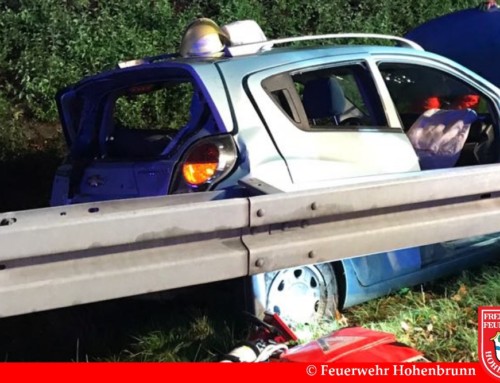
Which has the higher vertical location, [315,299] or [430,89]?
[430,89]

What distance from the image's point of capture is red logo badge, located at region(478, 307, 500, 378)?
3.17 meters

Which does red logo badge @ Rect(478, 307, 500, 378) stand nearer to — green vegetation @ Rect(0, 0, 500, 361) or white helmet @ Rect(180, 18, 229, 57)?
green vegetation @ Rect(0, 0, 500, 361)

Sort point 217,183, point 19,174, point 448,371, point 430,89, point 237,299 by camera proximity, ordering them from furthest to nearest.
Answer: point 19,174 → point 430,89 → point 237,299 → point 217,183 → point 448,371

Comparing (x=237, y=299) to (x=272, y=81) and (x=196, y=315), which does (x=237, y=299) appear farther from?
(x=272, y=81)

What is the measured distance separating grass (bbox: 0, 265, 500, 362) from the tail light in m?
0.75

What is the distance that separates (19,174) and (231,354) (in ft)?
13.5

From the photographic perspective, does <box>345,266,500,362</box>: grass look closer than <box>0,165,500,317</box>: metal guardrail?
No

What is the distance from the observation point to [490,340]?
3312 millimetres

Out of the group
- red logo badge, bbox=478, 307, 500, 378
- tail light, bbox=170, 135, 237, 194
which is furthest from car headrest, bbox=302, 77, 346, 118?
red logo badge, bbox=478, 307, 500, 378

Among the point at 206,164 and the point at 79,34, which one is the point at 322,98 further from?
the point at 79,34

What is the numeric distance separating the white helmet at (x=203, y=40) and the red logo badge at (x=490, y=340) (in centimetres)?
203

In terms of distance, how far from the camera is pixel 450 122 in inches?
188

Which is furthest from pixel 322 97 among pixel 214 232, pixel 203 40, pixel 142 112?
pixel 142 112

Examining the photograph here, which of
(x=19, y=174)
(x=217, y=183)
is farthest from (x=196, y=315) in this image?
(x=19, y=174)
